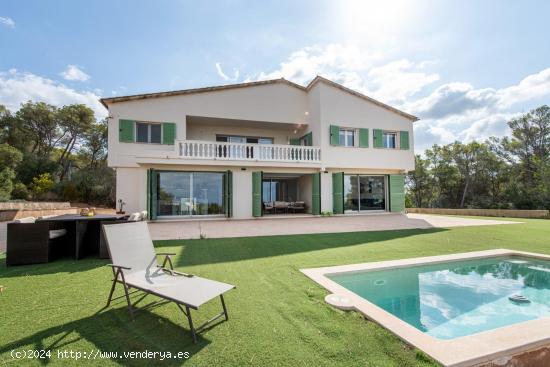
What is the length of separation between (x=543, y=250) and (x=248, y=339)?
24.0 feet

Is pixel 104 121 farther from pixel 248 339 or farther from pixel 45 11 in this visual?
pixel 248 339

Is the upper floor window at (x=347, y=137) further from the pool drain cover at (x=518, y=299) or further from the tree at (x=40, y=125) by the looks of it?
the tree at (x=40, y=125)

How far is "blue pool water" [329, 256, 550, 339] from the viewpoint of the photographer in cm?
301

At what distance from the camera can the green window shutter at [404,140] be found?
1445 cm

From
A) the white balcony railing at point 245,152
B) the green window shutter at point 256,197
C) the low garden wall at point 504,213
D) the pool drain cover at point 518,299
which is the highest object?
the white balcony railing at point 245,152

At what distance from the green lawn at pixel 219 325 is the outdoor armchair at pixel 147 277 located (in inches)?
7.7

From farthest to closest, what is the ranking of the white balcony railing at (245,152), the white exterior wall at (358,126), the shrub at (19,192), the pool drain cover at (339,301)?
the shrub at (19,192)
the white exterior wall at (358,126)
the white balcony railing at (245,152)
the pool drain cover at (339,301)

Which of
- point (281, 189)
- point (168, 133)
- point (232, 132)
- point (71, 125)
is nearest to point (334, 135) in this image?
point (281, 189)

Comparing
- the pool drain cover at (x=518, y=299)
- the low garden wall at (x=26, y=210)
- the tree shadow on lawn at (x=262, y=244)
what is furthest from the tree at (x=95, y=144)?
the pool drain cover at (x=518, y=299)

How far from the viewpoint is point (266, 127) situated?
1417cm

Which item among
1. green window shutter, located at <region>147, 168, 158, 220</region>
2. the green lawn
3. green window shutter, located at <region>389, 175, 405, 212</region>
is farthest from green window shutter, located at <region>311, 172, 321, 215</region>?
the green lawn

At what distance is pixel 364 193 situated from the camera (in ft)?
46.4

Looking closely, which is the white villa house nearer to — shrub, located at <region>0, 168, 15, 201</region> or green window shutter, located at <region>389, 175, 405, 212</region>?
green window shutter, located at <region>389, 175, 405, 212</region>

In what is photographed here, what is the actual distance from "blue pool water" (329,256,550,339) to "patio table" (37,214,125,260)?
15.6ft
